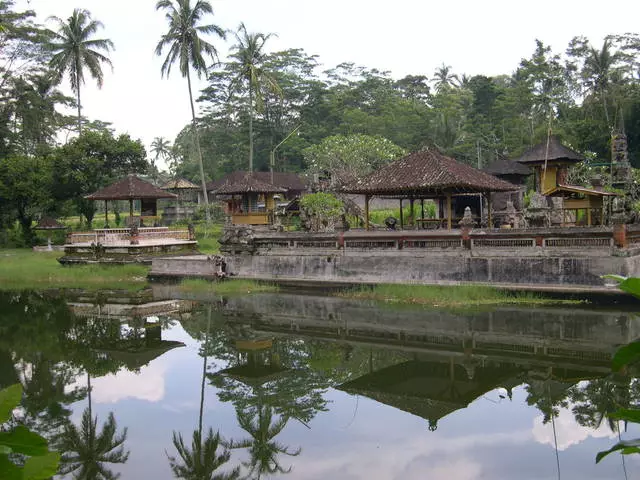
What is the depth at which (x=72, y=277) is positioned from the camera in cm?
2858

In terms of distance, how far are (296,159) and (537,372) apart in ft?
171

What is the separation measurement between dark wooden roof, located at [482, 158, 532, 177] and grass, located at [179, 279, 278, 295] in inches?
639

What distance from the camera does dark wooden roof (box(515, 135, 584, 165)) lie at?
98.1 feet

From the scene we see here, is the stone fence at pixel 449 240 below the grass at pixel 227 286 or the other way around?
the other way around

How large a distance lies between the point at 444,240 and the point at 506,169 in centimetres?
1523

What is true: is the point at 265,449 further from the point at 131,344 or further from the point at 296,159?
the point at 296,159

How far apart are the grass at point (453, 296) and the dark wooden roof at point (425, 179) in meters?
4.12

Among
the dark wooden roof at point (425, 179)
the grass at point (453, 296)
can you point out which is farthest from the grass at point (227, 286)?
the dark wooden roof at point (425, 179)

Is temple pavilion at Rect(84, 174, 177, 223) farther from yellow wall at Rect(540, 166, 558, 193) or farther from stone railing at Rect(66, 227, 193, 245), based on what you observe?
yellow wall at Rect(540, 166, 558, 193)

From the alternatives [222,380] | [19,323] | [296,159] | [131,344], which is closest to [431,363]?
[222,380]

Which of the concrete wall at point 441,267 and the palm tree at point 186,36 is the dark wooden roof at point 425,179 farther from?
the palm tree at point 186,36

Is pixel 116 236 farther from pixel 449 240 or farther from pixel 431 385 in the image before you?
pixel 431 385

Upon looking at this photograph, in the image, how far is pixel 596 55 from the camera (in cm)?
4659

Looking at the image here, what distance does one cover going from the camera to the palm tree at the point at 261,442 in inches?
332
